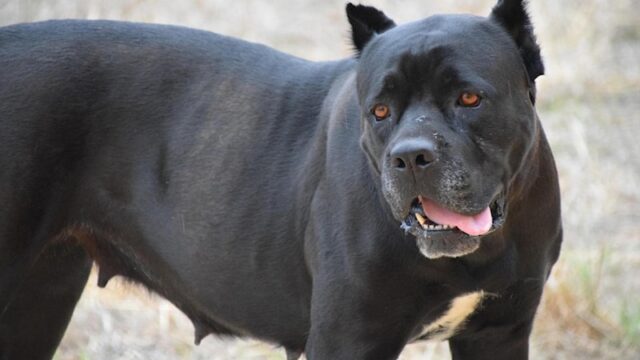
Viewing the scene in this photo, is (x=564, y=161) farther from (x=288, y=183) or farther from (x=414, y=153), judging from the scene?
(x=414, y=153)

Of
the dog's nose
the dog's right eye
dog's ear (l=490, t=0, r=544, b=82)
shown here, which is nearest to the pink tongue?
the dog's nose

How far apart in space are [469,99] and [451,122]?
8 cm

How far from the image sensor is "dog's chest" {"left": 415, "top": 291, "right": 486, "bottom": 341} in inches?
158

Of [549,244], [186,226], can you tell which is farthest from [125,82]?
[549,244]

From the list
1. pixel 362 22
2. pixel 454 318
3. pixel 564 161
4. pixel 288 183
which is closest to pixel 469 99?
pixel 362 22

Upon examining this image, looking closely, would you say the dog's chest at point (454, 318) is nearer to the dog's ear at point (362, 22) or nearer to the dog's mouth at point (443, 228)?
the dog's mouth at point (443, 228)

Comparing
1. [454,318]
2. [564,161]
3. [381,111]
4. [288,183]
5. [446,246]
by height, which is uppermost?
[381,111]

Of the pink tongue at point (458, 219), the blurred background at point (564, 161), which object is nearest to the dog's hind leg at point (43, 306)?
the blurred background at point (564, 161)

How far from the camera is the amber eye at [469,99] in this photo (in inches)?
147

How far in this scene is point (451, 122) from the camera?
3.72 m

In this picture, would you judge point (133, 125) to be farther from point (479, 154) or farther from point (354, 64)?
point (479, 154)

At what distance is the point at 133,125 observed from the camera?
455 centimetres

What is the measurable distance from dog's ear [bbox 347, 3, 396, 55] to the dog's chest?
808 mm

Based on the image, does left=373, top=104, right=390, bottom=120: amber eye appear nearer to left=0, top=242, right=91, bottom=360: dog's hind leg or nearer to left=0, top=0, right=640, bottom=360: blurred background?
left=0, top=0, right=640, bottom=360: blurred background
